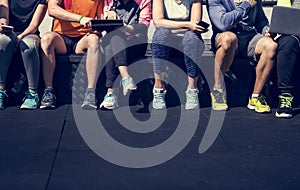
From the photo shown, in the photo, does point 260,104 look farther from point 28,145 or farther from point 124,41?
point 28,145

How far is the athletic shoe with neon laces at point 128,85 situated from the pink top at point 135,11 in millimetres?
579

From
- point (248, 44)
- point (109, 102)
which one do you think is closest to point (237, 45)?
point (248, 44)

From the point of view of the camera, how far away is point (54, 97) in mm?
6137

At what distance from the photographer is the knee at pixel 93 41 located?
606 cm

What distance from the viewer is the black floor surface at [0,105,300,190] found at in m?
4.02

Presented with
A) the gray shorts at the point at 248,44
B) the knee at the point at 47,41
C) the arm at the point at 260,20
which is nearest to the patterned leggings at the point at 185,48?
the gray shorts at the point at 248,44

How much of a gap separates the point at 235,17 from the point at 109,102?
1.33 metres

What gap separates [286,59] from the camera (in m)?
5.96

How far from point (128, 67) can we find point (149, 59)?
217 millimetres

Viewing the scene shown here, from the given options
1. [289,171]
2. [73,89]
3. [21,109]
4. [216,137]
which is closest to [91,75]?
[73,89]

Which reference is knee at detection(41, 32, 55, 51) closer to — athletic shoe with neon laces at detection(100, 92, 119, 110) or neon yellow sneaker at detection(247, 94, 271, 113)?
athletic shoe with neon laces at detection(100, 92, 119, 110)

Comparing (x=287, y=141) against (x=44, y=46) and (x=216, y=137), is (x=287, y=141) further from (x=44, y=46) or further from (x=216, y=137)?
(x=44, y=46)

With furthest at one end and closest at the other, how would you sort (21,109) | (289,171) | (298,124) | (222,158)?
(21,109)
(298,124)
(222,158)
(289,171)

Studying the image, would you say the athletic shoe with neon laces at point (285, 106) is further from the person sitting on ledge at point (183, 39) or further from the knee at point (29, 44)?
the knee at point (29, 44)
